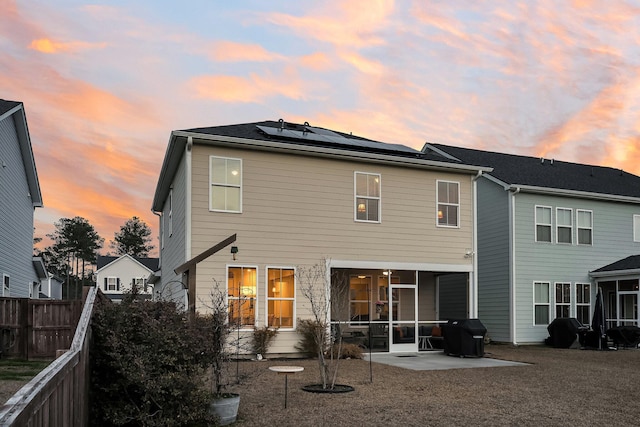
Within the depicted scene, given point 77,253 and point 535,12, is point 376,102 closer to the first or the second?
point 535,12

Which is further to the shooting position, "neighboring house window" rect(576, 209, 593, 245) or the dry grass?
"neighboring house window" rect(576, 209, 593, 245)

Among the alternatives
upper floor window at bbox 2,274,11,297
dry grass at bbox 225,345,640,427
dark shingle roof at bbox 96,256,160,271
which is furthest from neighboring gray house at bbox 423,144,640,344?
dark shingle roof at bbox 96,256,160,271

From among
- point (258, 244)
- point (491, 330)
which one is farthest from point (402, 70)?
point (491, 330)

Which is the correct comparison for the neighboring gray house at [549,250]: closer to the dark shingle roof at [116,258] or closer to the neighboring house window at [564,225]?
the neighboring house window at [564,225]

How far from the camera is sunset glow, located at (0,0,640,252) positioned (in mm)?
14938

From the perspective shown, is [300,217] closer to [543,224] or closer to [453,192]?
[453,192]

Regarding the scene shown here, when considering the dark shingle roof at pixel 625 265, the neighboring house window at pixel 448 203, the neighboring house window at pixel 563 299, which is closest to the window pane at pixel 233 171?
the neighboring house window at pixel 448 203

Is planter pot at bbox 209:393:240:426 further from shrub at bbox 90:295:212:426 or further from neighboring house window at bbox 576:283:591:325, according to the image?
neighboring house window at bbox 576:283:591:325

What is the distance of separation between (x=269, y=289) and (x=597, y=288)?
1375 centimetres

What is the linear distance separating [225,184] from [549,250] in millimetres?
12800

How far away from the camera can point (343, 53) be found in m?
17.6

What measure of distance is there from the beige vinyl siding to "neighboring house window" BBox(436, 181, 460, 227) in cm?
18

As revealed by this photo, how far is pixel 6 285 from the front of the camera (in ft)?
66.9

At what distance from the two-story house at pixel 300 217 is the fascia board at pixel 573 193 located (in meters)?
3.71
